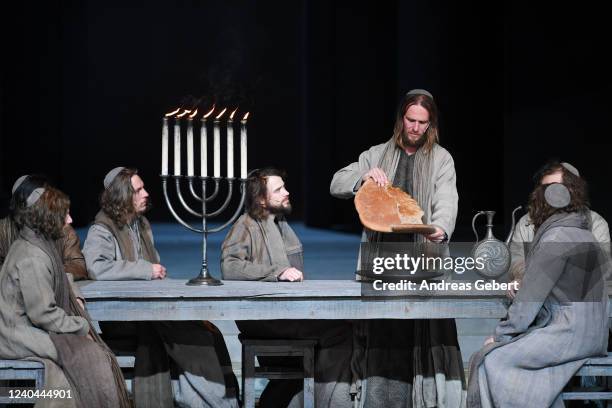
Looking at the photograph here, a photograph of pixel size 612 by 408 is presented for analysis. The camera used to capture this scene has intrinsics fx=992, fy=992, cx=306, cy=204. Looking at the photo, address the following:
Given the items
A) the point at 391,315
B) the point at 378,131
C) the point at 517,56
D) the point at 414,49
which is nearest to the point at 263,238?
the point at 391,315

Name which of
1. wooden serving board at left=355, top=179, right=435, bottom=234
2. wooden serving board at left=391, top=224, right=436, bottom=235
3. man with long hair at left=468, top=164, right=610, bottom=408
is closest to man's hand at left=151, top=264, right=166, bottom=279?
wooden serving board at left=355, top=179, right=435, bottom=234

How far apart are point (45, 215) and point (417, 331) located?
67.3 inches

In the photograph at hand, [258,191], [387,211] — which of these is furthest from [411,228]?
[258,191]

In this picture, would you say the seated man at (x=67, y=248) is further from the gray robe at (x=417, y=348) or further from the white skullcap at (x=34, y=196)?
the gray robe at (x=417, y=348)

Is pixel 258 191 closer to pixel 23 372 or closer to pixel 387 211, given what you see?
pixel 387 211

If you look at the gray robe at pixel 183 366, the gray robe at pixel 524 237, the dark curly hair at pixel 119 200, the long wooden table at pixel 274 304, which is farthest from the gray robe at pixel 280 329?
the gray robe at pixel 524 237

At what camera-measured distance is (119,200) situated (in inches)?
187

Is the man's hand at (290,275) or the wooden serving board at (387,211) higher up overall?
the wooden serving board at (387,211)

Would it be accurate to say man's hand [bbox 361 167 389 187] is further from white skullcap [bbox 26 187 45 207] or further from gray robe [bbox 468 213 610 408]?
white skullcap [bbox 26 187 45 207]

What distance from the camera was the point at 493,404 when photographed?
3.91 m

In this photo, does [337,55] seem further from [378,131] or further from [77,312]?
[77,312]

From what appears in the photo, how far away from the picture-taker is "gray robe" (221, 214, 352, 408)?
4438 mm

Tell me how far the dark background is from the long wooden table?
685 centimetres

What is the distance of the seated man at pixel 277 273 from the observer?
4.45 m
